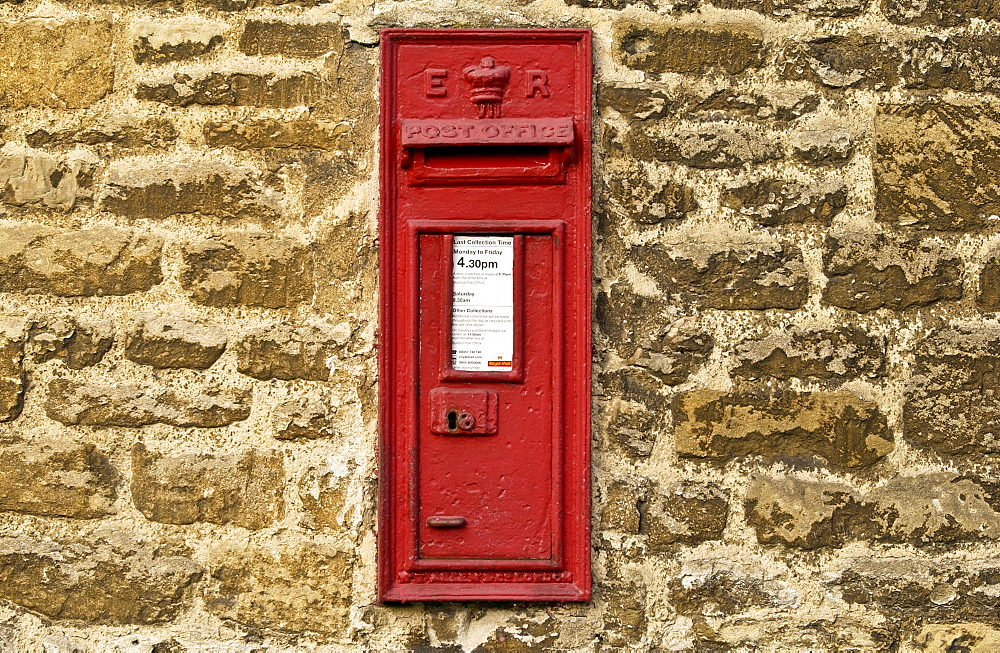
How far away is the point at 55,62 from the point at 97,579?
1.24m

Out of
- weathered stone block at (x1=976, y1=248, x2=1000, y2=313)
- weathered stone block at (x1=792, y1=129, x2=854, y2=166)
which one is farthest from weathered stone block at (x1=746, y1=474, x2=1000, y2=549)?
weathered stone block at (x1=792, y1=129, x2=854, y2=166)

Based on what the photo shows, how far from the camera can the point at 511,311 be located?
6.85ft

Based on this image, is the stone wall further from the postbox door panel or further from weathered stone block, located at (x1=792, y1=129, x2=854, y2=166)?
the postbox door panel

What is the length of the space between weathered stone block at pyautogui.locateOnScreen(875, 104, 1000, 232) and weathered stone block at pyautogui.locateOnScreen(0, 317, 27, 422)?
2.06m

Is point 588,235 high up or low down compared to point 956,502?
up

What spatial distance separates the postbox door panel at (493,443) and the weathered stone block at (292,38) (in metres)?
0.54

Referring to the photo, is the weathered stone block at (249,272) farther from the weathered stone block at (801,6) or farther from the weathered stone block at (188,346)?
the weathered stone block at (801,6)

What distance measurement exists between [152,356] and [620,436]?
3.68ft

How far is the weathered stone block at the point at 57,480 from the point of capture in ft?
7.00

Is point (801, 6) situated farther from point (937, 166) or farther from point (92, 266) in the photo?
point (92, 266)

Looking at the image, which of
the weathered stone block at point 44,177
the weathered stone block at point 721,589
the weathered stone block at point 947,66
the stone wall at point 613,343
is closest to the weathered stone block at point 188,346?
the stone wall at point 613,343

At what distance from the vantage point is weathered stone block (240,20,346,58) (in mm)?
2164

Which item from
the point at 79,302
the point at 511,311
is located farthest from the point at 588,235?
the point at 79,302

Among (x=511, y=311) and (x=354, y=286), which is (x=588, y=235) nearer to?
(x=511, y=311)
